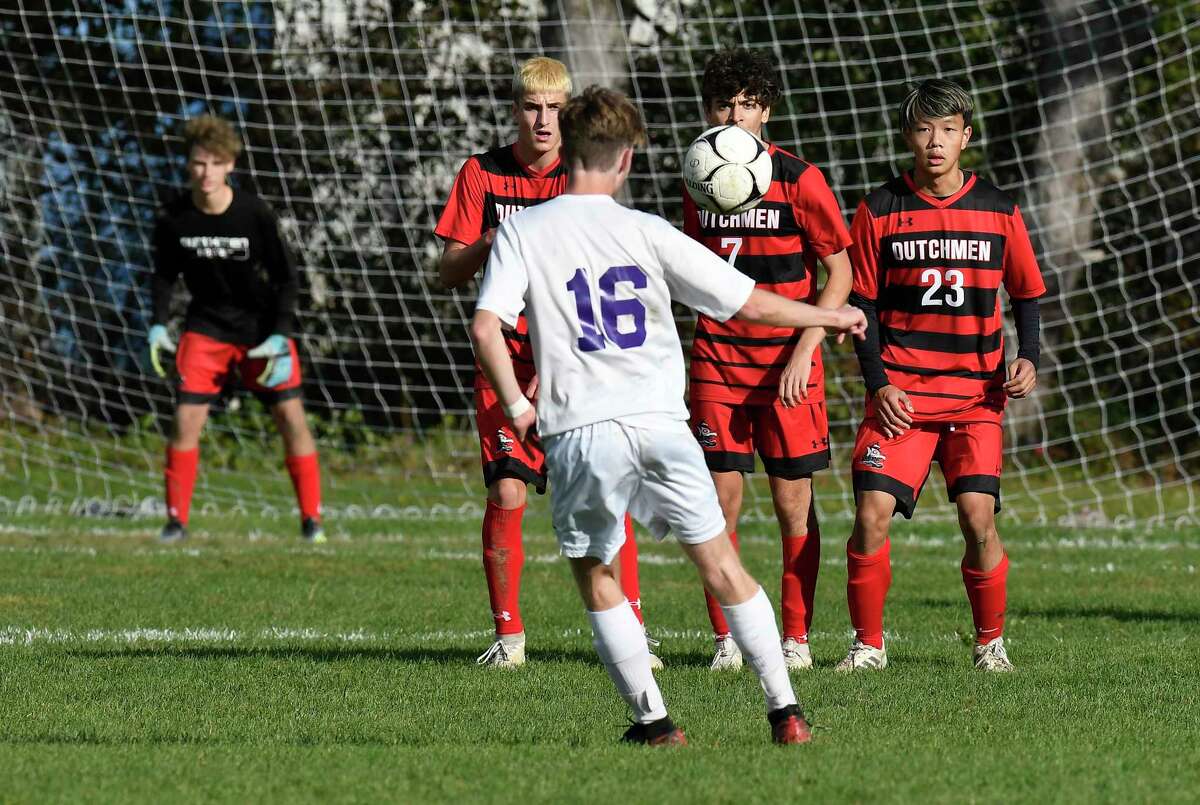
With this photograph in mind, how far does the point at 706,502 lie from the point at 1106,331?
420 inches

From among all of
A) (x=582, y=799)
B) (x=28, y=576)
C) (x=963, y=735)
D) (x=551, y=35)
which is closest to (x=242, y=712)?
(x=582, y=799)

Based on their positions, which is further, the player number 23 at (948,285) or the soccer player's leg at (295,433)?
the soccer player's leg at (295,433)

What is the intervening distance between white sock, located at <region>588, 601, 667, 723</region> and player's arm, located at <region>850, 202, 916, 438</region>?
169 cm

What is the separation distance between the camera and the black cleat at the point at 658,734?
4172 mm

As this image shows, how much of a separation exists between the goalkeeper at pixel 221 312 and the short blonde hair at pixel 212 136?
23 cm

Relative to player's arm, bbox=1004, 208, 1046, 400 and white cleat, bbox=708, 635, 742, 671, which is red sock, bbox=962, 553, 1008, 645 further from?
white cleat, bbox=708, 635, 742, 671

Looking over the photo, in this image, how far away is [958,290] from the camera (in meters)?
5.79

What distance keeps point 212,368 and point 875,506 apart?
522 centimetres

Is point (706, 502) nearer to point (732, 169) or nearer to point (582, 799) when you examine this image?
point (582, 799)

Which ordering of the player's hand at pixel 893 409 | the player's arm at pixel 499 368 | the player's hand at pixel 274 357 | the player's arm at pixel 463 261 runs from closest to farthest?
the player's arm at pixel 499 368 → the player's arm at pixel 463 261 → the player's hand at pixel 893 409 → the player's hand at pixel 274 357

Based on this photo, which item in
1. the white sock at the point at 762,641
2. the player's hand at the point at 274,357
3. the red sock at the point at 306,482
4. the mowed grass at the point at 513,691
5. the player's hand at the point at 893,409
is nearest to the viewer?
the mowed grass at the point at 513,691

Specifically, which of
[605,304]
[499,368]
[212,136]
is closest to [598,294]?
[605,304]

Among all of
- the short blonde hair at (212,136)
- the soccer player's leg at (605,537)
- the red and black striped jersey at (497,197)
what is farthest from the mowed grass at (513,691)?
the short blonde hair at (212,136)

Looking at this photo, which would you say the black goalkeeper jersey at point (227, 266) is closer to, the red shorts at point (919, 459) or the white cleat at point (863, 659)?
the red shorts at point (919, 459)
